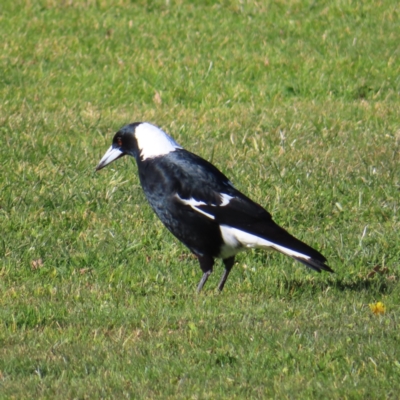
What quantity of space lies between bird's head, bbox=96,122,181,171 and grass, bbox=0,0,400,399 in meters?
0.53

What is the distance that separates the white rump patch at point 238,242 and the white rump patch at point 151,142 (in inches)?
25.4

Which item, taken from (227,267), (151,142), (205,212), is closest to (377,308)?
(227,267)

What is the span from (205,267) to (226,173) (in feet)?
5.80

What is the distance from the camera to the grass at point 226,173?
3973 millimetres

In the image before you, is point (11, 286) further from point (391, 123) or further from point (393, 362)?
point (391, 123)

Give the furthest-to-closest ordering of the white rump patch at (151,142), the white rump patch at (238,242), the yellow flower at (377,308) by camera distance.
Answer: the white rump patch at (151,142) → the white rump patch at (238,242) → the yellow flower at (377,308)

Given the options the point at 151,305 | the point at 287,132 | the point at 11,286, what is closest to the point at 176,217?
the point at 151,305

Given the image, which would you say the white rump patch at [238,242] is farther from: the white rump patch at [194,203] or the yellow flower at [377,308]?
the yellow flower at [377,308]

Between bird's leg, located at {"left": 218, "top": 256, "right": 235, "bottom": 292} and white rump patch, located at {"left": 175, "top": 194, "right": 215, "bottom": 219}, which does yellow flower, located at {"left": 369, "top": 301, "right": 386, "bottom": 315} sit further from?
white rump patch, located at {"left": 175, "top": 194, "right": 215, "bottom": 219}

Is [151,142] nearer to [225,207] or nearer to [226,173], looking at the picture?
[225,207]

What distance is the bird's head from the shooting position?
18.3 feet

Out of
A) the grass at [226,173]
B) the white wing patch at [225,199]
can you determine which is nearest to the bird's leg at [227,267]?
the grass at [226,173]

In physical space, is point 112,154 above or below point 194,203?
below

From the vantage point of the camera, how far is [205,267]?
5328mm
